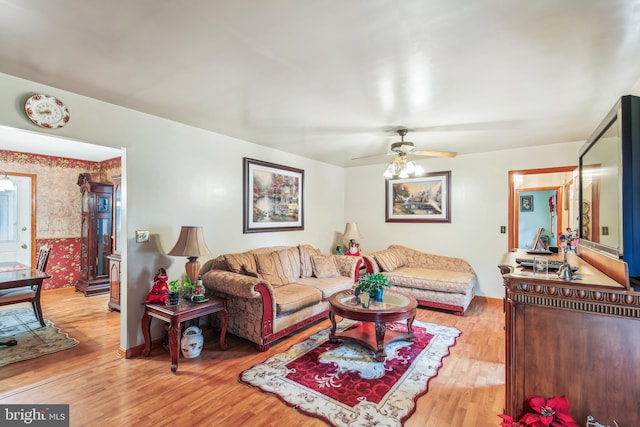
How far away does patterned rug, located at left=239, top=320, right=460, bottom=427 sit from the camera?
2143 millimetres

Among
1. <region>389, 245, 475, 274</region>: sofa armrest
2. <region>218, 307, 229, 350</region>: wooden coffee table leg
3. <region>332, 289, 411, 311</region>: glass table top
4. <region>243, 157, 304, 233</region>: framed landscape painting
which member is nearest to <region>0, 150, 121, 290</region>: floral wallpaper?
<region>243, 157, 304, 233</region>: framed landscape painting

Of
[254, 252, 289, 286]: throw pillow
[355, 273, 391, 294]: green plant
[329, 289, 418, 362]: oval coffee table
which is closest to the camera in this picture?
[329, 289, 418, 362]: oval coffee table

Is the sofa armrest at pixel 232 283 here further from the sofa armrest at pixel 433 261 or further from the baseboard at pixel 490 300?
the baseboard at pixel 490 300

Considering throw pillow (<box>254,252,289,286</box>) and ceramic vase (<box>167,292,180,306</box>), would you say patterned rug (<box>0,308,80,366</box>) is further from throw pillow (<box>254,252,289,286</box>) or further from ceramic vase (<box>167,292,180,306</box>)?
throw pillow (<box>254,252,289,286</box>)

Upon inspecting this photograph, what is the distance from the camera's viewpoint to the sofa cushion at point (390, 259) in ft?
15.9

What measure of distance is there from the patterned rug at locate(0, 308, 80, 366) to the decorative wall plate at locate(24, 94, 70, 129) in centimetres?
229

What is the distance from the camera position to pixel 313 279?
14.3 ft

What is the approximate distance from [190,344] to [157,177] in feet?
5.79

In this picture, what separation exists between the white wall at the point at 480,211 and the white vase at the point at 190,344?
12.9ft

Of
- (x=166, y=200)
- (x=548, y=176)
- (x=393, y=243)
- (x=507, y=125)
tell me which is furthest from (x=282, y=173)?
(x=548, y=176)

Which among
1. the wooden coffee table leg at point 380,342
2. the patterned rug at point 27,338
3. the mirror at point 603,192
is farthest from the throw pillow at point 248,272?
the mirror at point 603,192

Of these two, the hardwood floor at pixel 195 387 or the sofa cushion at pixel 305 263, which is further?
the sofa cushion at pixel 305 263

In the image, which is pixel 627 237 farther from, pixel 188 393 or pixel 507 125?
pixel 188 393

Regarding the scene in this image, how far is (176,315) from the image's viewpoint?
2717mm
